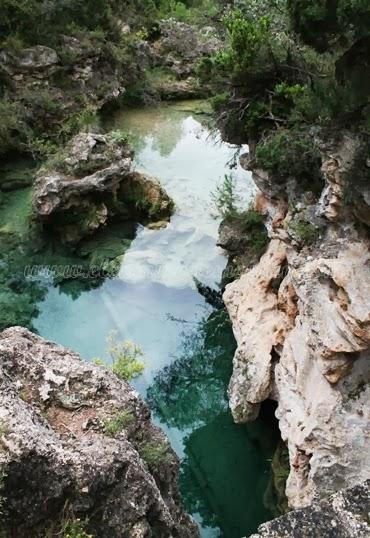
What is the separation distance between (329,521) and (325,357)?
526cm

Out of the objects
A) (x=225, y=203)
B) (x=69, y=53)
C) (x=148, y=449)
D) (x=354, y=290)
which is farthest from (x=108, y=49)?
(x=148, y=449)

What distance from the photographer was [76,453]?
5840mm

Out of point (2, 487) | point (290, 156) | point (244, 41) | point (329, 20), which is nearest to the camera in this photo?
point (2, 487)

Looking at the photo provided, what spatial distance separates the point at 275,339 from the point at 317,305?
2353 mm

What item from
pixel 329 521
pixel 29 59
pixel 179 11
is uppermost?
pixel 329 521

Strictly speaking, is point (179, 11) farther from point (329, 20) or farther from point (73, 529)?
point (73, 529)

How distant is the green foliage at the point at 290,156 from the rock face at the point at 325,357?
0.64m

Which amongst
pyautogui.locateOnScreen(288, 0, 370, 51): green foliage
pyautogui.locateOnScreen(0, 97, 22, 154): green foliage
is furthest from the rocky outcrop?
pyautogui.locateOnScreen(288, 0, 370, 51): green foliage

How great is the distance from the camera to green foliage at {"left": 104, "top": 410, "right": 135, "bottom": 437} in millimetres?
6586

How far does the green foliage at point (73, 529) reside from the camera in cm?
536

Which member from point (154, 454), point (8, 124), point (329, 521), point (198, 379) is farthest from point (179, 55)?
point (329, 521)

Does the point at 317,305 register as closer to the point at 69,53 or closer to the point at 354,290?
the point at 354,290

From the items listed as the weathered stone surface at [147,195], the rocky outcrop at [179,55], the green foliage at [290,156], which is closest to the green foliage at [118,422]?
the green foliage at [290,156]

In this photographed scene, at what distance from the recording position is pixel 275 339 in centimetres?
1173
